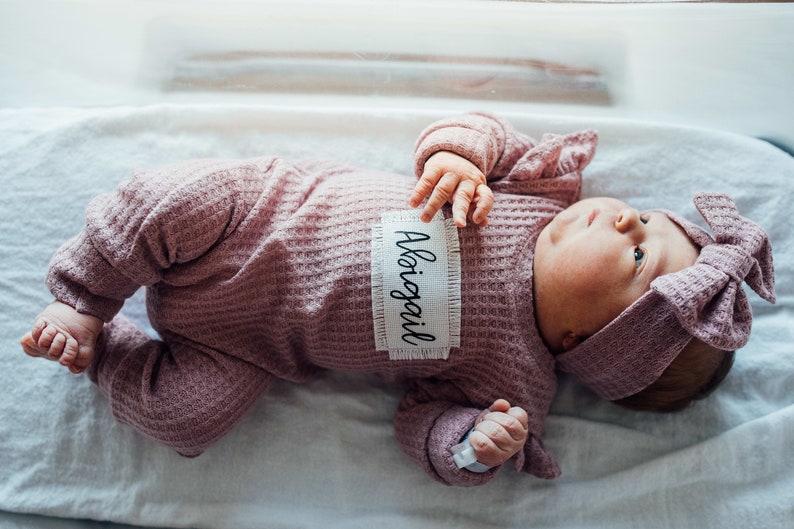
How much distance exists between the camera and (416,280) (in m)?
0.95

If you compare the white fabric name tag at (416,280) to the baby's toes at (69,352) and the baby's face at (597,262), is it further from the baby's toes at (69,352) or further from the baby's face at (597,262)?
the baby's toes at (69,352)

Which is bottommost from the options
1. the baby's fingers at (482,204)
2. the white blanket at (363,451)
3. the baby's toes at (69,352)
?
the white blanket at (363,451)

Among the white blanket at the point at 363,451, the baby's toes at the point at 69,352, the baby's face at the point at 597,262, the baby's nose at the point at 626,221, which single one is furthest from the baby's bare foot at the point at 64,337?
the baby's nose at the point at 626,221

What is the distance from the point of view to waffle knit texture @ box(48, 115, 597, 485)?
96 cm

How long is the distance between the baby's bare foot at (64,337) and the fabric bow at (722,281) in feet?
2.68

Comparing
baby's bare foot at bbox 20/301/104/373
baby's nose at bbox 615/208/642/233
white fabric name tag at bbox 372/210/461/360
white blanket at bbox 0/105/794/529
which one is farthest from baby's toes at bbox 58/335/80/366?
baby's nose at bbox 615/208/642/233

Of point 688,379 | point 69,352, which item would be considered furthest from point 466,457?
point 69,352

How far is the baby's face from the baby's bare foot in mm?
670

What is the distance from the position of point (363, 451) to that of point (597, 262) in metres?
0.50

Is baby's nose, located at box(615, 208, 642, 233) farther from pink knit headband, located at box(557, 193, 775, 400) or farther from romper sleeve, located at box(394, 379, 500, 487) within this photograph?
romper sleeve, located at box(394, 379, 500, 487)

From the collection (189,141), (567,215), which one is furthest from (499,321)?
(189,141)

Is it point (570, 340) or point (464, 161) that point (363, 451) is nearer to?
point (570, 340)

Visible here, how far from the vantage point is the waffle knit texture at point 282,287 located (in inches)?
38.0

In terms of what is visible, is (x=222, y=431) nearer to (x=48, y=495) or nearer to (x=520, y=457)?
(x=48, y=495)
